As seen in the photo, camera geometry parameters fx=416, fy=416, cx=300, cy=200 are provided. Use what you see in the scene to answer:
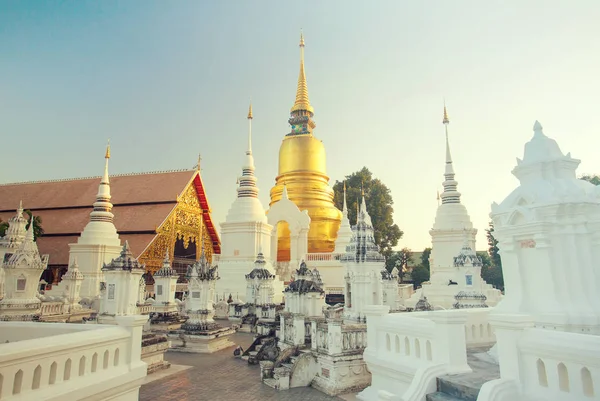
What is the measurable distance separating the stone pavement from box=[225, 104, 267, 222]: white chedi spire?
13070 millimetres

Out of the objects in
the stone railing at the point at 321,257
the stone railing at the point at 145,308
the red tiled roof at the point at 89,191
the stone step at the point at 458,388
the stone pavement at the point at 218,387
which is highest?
the red tiled roof at the point at 89,191

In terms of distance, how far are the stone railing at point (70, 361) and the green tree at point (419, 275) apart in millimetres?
35307

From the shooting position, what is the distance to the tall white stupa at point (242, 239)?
22203 millimetres

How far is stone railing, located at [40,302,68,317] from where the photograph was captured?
16484 millimetres

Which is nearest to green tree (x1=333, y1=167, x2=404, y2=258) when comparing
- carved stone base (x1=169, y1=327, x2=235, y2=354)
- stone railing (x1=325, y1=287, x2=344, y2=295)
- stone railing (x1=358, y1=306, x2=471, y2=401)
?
stone railing (x1=325, y1=287, x2=344, y2=295)

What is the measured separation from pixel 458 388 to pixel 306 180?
82.1 ft

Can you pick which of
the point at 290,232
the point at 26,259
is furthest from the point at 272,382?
the point at 290,232

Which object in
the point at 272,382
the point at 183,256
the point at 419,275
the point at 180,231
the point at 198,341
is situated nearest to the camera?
the point at 272,382

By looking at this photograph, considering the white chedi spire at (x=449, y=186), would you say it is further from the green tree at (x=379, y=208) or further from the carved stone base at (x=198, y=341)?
the carved stone base at (x=198, y=341)

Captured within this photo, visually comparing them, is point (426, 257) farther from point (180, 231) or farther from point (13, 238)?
point (13, 238)

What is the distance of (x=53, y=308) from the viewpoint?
17.0 meters

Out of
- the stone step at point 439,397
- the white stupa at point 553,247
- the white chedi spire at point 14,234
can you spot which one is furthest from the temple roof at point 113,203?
the stone step at point 439,397

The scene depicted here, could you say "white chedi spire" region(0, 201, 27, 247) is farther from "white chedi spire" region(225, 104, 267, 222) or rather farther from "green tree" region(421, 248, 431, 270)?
"green tree" region(421, 248, 431, 270)

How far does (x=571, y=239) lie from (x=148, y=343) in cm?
885
